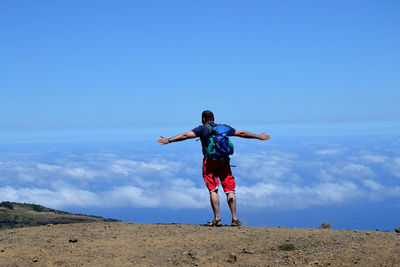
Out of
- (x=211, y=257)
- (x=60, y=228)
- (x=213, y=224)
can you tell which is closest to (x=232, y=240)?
(x=211, y=257)

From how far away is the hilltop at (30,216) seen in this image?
1874 inches

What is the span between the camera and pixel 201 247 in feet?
40.5

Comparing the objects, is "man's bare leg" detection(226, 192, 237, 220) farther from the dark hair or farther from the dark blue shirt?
the dark hair

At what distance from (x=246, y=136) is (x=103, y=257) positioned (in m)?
5.73

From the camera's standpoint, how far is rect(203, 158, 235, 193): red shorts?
15062 millimetres

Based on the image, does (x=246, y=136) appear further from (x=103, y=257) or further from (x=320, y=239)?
(x=103, y=257)

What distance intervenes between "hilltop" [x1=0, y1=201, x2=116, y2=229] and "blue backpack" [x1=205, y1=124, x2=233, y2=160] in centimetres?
3228

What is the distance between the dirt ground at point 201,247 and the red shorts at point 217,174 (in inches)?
51.9

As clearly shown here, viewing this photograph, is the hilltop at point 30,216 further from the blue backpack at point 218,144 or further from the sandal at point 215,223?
the blue backpack at point 218,144

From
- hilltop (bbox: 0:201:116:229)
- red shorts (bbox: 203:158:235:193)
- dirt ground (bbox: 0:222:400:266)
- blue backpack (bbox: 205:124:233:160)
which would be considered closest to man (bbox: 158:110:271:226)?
red shorts (bbox: 203:158:235:193)

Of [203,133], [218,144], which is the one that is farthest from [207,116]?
[218,144]

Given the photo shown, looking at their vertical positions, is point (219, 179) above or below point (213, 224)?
above

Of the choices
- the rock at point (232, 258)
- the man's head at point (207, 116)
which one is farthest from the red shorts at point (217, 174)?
the rock at point (232, 258)

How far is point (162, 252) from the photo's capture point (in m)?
12.1
